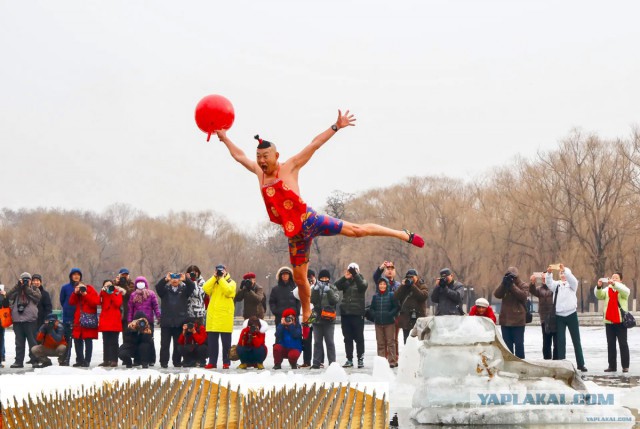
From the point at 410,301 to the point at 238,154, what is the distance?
7045 millimetres

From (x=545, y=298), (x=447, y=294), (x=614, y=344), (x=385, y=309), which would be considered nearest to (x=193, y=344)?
(x=385, y=309)

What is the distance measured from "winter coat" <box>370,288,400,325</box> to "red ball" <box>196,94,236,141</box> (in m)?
7.05

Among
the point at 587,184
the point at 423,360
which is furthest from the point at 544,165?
the point at 423,360

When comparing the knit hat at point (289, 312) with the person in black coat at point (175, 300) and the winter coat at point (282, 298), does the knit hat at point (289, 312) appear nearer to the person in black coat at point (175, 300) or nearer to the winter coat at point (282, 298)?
the winter coat at point (282, 298)

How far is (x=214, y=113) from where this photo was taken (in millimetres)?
9453

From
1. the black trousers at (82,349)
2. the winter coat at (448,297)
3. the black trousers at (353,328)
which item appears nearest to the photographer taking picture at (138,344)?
the black trousers at (82,349)

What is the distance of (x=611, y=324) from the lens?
15.5m

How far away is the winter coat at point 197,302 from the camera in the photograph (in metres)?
16.2

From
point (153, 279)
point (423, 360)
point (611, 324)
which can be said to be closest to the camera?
point (423, 360)

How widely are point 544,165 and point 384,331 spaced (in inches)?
1408

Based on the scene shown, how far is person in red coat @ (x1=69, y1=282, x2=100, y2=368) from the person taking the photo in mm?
16406

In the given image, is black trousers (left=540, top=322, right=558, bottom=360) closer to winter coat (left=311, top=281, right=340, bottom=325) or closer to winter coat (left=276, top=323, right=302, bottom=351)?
winter coat (left=311, top=281, right=340, bottom=325)

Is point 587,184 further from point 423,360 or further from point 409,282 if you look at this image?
point 423,360

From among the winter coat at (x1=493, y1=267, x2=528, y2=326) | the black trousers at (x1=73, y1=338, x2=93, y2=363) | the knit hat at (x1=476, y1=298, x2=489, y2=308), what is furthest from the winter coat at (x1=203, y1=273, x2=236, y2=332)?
the winter coat at (x1=493, y1=267, x2=528, y2=326)
